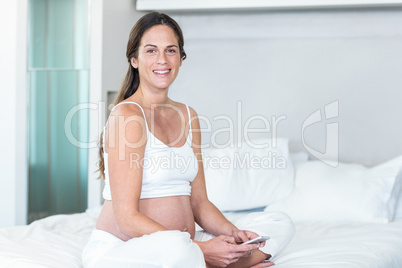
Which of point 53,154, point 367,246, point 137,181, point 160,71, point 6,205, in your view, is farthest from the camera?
point 53,154

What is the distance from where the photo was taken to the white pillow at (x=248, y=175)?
3135mm

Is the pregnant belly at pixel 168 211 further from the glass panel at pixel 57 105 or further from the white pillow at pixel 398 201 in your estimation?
the glass panel at pixel 57 105

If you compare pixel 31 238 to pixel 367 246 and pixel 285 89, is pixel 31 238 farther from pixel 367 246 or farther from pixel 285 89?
pixel 285 89

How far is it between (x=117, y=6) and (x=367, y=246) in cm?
228

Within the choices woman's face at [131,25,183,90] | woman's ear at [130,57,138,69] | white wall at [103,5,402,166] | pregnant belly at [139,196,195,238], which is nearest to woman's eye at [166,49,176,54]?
woman's face at [131,25,183,90]

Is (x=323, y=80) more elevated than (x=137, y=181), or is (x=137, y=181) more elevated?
(x=323, y=80)

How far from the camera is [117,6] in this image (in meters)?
3.66

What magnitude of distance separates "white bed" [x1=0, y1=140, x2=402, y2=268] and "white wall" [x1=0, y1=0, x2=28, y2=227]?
29.2 inches

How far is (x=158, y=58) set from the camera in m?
1.83

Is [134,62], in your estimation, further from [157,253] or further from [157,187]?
[157,253]

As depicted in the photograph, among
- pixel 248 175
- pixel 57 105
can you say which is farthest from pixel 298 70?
pixel 57 105

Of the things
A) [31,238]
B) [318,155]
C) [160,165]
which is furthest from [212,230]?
[318,155]

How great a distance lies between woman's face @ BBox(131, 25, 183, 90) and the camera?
1.83 metres

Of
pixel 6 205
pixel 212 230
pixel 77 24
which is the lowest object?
pixel 6 205
